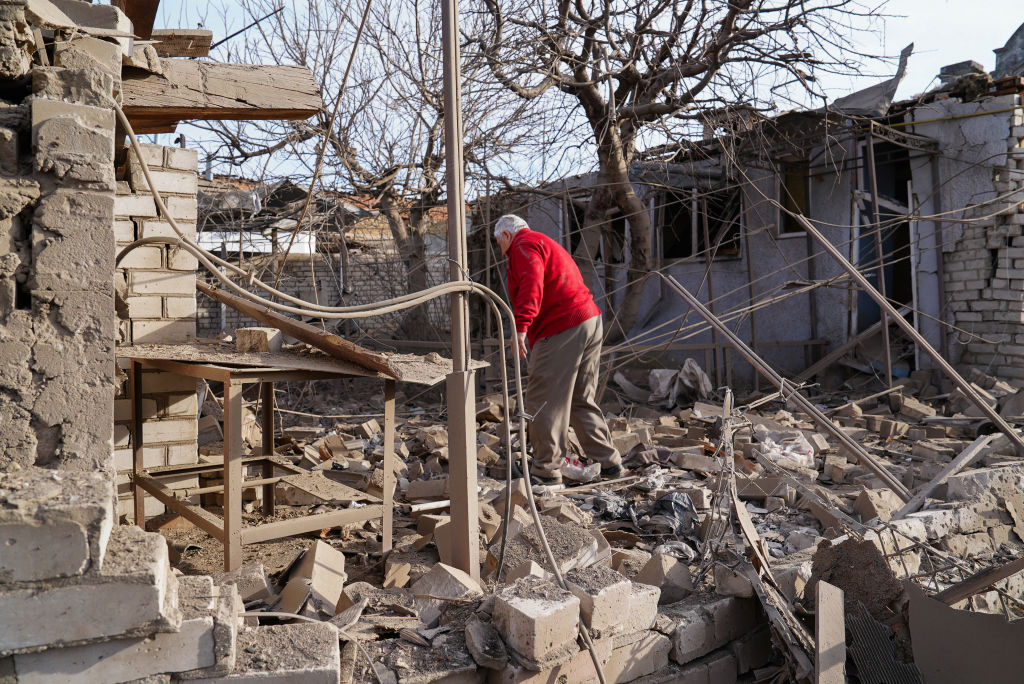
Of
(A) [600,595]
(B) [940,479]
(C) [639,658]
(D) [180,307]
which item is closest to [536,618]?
(A) [600,595]

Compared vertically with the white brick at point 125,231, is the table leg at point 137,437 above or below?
below

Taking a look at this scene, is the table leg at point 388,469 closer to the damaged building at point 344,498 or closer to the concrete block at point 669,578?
the damaged building at point 344,498

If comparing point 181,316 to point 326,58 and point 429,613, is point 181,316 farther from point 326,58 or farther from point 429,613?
point 326,58

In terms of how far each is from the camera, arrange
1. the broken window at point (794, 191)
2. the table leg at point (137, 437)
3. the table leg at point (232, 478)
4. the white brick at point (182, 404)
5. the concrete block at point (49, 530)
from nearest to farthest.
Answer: the concrete block at point (49, 530), the table leg at point (232, 478), the table leg at point (137, 437), the white brick at point (182, 404), the broken window at point (794, 191)

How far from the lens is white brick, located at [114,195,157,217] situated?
4.46 metres

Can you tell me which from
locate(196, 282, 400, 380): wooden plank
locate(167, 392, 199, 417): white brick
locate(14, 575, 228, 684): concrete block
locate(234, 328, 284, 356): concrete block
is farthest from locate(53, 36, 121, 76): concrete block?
locate(167, 392, 199, 417): white brick

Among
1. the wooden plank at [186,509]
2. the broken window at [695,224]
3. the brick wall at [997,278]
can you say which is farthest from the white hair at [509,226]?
the brick wall at [997,278]

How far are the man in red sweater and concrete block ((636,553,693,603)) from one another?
1958 millimetres

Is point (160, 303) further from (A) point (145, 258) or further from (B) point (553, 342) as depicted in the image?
(B) point (553, 342)

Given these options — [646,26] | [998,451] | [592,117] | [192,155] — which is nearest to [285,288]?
[592,117]

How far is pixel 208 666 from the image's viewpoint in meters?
2.11

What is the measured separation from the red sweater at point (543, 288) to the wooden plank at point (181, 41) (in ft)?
7.84

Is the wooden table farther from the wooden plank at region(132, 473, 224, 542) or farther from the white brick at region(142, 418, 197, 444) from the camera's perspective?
the white brick at region(142, 418, 197, 444)

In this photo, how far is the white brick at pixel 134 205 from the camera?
14.6 feet
